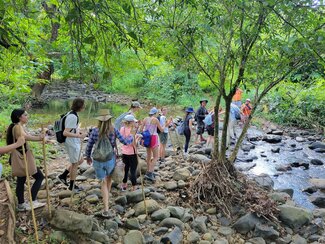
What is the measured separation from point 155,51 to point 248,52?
1.85m

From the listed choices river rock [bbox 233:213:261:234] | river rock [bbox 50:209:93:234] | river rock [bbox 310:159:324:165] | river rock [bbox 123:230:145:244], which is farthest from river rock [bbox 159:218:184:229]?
river rock [bbox 310:159:324:165]

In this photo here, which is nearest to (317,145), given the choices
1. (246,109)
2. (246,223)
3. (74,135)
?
(246,109)

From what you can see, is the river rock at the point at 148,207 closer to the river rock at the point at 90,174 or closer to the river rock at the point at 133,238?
the river rock at the point at 133,238

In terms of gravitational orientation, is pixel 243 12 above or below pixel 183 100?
above

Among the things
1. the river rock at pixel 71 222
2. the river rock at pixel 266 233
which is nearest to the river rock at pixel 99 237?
the river rock at pixel 71 222

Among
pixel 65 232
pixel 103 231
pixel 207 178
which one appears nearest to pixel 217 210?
pixel 207 178

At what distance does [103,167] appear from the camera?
17.3 ft

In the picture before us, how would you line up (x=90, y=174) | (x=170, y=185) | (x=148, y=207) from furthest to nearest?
(x=90, y=174)
(x=170, y=185)
(x=148, y=207)

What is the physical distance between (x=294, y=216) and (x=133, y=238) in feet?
10.7

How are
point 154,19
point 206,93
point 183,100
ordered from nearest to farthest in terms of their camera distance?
point 154,19 → point 183,100 → point 206,93

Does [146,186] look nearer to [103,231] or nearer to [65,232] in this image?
[103,231]

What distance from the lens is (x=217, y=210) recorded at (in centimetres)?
632

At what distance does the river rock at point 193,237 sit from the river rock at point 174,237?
0.14 metres

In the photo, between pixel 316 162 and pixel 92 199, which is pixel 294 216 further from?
pixel 316 162
